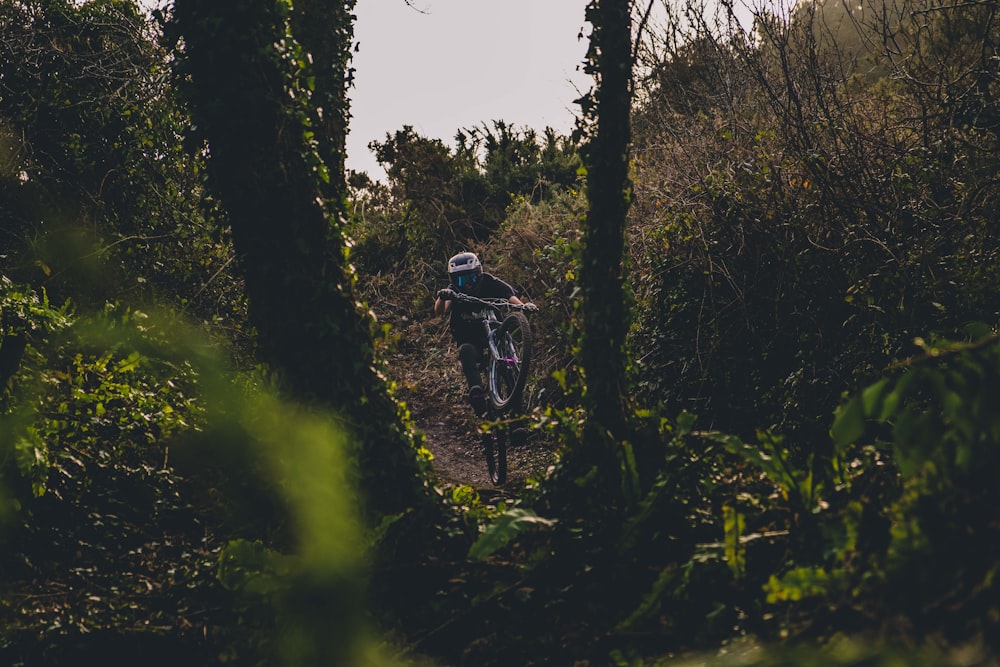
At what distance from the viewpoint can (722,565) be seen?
10.4 feet

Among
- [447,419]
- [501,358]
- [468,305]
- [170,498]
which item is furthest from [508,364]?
[170,498]

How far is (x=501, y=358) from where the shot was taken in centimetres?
835

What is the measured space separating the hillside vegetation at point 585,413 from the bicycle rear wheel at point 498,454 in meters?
0.51

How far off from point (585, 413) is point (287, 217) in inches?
78.2

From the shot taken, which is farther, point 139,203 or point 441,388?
point 441,388

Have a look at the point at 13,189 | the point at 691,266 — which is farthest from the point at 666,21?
the point at 13,189

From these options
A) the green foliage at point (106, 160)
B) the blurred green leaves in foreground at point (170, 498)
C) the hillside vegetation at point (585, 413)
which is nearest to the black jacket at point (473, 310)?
the hillside vegetation at point (585, 413)

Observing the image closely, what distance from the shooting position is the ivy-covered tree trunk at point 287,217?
3895 mm

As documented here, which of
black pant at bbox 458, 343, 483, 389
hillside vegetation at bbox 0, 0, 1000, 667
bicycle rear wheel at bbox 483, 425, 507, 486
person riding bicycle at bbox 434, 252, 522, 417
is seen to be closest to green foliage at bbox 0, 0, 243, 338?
hillside vegetation at bbox 0, 0, 1000, 667

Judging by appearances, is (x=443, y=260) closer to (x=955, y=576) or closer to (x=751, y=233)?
(x=751, y=233)

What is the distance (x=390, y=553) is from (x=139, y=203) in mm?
8110

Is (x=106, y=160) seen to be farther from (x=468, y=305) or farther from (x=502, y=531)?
(x=502, y=531)

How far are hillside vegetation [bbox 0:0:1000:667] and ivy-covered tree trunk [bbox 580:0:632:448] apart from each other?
0.02 metres

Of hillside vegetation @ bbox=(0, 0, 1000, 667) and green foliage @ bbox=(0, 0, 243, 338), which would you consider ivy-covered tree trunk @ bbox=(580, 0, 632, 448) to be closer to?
hillside vegetation @ bbox=(0, 0, 1000, 667)
